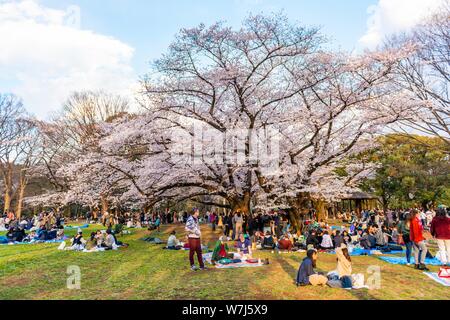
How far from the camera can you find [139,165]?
48.4ft

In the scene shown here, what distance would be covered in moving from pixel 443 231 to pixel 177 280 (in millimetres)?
6803

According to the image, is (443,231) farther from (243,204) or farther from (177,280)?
(243,204)

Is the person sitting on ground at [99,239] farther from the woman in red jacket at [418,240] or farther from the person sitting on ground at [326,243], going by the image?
the woman in red jacket at [418,240]

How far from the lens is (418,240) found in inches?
313

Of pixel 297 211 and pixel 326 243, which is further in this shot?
pixel 297 211

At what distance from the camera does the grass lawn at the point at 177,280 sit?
6.13m

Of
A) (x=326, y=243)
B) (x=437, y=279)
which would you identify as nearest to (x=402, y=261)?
(x=437, y=279)

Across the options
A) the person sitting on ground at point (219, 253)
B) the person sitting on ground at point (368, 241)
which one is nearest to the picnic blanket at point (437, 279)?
the person sitting on ground at point (368, 241)

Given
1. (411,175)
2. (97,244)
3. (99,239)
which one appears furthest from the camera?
(411,175)

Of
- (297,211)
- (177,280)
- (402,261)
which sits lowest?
(177,280)

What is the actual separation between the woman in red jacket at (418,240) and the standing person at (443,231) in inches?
22.3

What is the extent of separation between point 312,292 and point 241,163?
762cm
